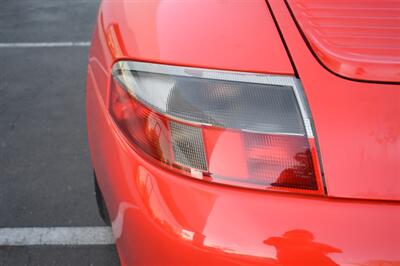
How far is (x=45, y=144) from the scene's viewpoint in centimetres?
309

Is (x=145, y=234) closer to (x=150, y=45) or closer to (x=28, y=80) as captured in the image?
(x=150, y=45)

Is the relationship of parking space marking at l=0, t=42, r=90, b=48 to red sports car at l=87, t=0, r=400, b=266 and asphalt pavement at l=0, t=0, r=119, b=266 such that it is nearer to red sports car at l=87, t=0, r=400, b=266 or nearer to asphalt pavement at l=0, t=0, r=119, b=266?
asphalt pavement at l=0, t=0, r=119, b=266

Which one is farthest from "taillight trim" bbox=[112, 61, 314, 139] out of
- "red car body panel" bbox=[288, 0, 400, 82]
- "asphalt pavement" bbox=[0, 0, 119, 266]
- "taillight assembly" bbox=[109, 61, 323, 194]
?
"asphalt pavement" bbox=[0, 0, 119, 266]

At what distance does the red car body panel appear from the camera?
1.15 metres

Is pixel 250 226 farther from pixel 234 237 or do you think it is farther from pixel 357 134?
pixel 357 134

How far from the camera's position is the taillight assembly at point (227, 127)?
1.11 meters

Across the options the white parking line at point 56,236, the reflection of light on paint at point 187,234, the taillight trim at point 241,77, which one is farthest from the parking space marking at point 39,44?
the reflection of light on paint at point 187,234

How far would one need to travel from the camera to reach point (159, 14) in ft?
4.56

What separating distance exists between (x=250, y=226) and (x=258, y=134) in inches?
9.4

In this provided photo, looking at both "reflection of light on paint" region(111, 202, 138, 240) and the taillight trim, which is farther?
"reflection of light on paint" region(111, 202, 138, 240)

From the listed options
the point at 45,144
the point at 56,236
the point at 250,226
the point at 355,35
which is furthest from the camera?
the point at 45,144

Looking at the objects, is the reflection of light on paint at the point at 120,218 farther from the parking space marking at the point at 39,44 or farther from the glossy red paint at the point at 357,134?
the parking space marking at the point at 39,44

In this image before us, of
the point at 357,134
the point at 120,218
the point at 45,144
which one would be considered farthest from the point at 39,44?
the point at 357,134

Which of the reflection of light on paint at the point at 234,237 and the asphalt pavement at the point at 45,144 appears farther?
the asphalt pavement at the point at 45,144
